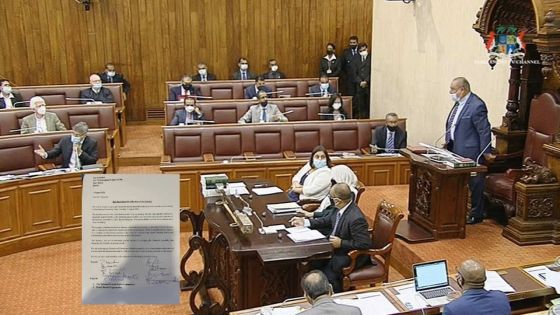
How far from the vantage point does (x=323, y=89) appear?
12.4 m

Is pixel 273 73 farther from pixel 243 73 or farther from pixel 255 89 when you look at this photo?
pixel 255 89

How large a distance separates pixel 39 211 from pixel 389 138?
4.92 meters

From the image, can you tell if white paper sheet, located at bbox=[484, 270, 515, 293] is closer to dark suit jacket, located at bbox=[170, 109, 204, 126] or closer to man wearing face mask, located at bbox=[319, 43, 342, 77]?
dark suit jacket, located at bbox=[170, 109, 204, 126]

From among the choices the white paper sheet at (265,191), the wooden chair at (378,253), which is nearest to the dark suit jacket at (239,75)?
the white paper sheet at (265,191)

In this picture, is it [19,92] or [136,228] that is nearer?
[136,228]

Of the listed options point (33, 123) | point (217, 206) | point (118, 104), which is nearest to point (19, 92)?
point (118, 104)

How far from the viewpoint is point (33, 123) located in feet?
29.9

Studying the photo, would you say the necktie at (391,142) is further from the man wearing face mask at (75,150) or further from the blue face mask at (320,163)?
the man wearing face mask at (75,150)

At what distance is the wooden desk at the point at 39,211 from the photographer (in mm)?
7211

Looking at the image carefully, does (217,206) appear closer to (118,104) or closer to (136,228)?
(136,228)

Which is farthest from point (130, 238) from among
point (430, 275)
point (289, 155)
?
point (289, 155)

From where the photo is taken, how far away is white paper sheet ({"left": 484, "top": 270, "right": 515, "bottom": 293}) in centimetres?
430

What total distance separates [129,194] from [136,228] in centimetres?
18

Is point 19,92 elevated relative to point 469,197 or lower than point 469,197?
elevated
